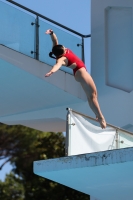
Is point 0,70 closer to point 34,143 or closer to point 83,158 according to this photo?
point 83,158

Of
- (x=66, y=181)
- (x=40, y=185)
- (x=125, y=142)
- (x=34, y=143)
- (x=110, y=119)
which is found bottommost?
(x=66, y=181)

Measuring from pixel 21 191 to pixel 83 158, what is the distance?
22.9m

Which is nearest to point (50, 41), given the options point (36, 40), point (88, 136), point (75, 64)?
point (36, 40)

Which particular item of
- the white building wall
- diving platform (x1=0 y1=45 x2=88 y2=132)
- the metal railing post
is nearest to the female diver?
diving platform (x1=0 y1=45 x2=88 y2=132)

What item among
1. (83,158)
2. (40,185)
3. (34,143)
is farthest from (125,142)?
(34,143)

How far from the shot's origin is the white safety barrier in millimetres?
11971

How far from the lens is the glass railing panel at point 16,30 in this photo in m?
13.7

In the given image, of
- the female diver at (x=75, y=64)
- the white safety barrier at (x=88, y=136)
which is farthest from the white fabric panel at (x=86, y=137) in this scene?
the female diver at (x=75, y=64)

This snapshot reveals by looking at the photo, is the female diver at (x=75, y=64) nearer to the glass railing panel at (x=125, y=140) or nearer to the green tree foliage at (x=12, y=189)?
the glass railing panel at (x=125, y=140)

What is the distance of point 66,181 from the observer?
1255 centimetres

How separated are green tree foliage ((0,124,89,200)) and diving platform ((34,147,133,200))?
1587cm

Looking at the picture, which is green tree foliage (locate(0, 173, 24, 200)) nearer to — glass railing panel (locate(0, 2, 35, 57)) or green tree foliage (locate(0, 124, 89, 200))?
green tree foliage (locate(0, 124, 89, 200))

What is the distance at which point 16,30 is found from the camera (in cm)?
1396

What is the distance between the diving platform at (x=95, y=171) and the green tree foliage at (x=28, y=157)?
625 inches
